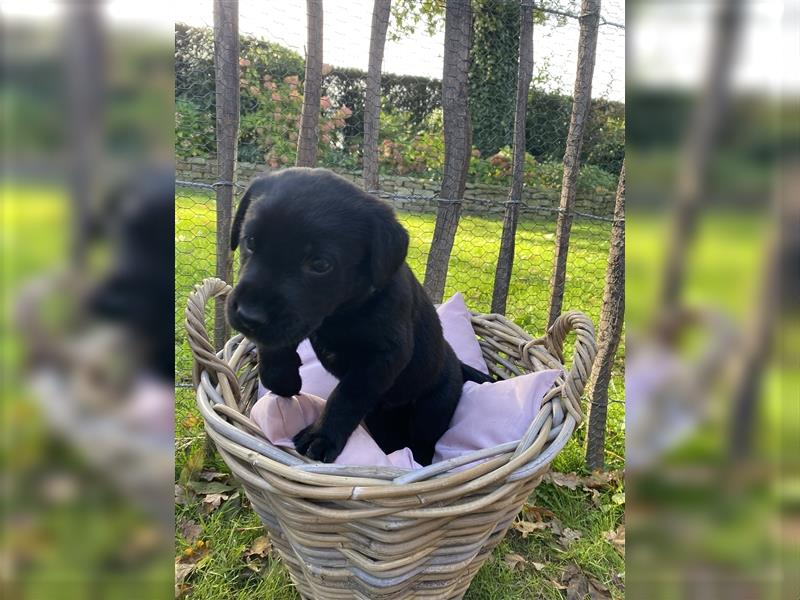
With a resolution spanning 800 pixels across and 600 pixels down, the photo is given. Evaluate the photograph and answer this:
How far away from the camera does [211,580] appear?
1628mm

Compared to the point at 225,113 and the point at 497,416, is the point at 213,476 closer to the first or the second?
the point at 497,416

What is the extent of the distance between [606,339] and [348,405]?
139 cm

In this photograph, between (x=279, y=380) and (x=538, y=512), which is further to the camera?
(x=538, y=512)

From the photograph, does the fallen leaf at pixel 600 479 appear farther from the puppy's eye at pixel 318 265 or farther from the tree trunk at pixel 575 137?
the puppy's eye at pixel 318 265

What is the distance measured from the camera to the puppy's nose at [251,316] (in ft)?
4.00

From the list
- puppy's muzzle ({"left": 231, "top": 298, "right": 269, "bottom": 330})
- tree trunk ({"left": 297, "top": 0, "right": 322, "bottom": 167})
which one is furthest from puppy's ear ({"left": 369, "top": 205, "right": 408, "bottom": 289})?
tree trunk ({"left": 297, "top": 0, "right": 322, "bottom": 167})

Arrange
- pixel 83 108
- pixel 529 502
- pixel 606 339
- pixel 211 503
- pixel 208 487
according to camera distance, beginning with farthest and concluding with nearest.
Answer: pixel 606 339, pixel 529 502, pixel 208 487, pixel 211 503, pixel 83 108

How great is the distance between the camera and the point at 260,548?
177cm

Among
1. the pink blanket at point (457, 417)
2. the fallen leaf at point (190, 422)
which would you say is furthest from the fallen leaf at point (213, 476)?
the pink blanket at point (457, 417)

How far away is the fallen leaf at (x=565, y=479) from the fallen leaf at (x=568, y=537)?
235 mm

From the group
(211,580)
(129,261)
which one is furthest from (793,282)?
(211,580)

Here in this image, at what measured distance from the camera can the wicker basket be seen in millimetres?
1124

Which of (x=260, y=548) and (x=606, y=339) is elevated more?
(x=606, y=339)

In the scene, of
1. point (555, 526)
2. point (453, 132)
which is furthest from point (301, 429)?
point (453, 132)
